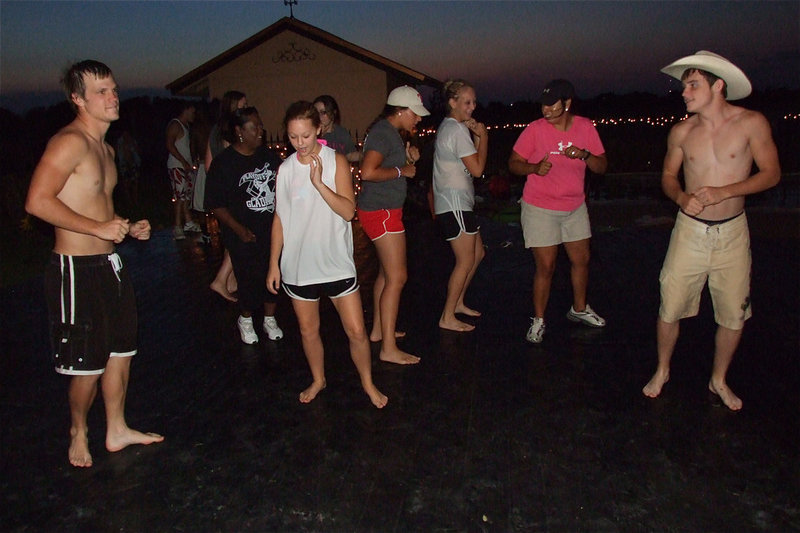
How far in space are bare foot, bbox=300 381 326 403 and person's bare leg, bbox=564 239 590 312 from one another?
1.99 m

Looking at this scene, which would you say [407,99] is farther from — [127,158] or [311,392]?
[127,158]

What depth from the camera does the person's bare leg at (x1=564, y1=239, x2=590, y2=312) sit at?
4.59m

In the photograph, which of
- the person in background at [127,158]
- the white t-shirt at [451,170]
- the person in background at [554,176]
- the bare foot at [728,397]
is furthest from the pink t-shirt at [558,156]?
the person in background at [127,158]

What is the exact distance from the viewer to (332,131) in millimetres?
5426

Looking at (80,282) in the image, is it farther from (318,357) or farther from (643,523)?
(643,523)

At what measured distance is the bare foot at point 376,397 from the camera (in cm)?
370

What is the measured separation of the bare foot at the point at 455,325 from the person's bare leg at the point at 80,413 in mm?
2566

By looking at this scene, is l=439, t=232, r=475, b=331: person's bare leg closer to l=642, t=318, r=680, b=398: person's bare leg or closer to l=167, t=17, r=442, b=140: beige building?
l=642, t=318, r=680, b=398: person's bare leg

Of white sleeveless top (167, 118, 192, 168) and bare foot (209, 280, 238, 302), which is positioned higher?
white sleeveless top (167, 118, 192, 168)

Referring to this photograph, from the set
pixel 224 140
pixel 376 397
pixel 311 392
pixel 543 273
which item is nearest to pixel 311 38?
pixel 224 140

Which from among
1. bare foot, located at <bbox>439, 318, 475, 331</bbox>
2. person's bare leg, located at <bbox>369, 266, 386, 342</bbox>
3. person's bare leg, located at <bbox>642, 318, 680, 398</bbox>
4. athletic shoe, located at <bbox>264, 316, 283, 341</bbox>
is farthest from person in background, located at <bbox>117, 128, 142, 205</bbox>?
person's bare leg, located at <bbox>642, 318, 680, 398</bbox>

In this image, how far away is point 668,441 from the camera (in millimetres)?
3193

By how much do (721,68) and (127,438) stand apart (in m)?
3.55

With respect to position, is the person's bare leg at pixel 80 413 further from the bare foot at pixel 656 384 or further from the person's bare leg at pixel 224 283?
the bare foot at pixel 656 384
